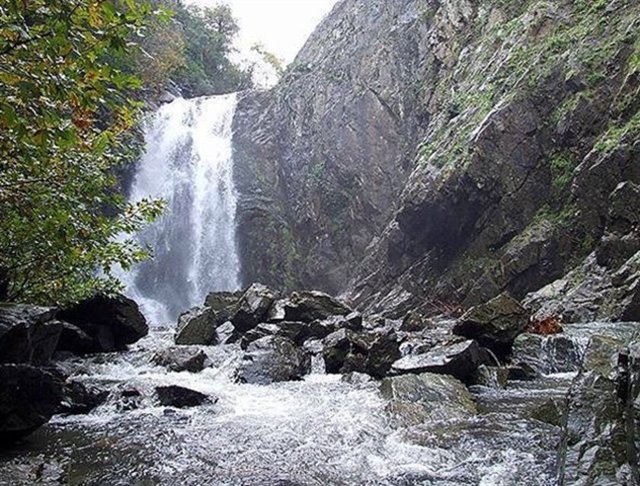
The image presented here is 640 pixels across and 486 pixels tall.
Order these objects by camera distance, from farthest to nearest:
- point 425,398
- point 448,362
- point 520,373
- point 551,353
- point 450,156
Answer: point 450,156 < point 551,353 < point 520,373 < point 448,362 < point 425,398

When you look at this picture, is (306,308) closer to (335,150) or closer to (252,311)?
(252,311)

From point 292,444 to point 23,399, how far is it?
10.7ft

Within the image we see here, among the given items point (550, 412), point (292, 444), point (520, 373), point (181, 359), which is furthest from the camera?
point (181, 359)

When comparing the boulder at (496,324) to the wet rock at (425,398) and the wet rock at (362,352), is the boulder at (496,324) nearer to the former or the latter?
the wet rock at (362,352)

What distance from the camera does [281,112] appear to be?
39.0m

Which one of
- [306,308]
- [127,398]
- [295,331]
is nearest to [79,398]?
[127,398]

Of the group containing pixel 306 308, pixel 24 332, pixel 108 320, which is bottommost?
pixel 24 332

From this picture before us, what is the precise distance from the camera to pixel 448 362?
384 inches

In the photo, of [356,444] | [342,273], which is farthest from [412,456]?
[342,273]

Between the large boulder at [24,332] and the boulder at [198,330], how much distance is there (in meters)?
5.79

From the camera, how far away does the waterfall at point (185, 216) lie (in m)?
31.8

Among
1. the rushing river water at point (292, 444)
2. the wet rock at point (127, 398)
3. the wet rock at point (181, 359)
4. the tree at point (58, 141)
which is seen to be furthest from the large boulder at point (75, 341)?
the wet rock at point (127, 398)

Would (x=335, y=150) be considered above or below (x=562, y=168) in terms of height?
above

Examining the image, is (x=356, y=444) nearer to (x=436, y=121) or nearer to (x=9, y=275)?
(x=9, y=275)
